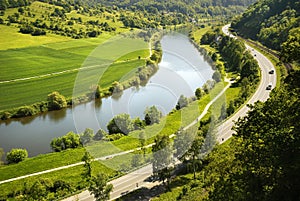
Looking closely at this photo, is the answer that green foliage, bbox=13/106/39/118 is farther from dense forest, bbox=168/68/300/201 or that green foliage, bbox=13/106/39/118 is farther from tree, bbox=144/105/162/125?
dense forest, bbox=168/68/300/201

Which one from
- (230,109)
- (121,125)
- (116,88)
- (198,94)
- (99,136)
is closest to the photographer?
(99,136)

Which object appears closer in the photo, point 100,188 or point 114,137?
point 100,188

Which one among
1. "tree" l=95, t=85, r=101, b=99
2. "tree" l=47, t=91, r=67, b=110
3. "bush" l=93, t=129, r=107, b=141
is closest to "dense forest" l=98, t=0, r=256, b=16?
"tree" l=95, t=85, r=101, b=99

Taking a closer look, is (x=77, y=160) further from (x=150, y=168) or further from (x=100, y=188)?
(x=100, y=188)

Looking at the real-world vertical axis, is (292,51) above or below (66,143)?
above

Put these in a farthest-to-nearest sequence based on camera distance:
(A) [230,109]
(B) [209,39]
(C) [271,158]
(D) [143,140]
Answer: (B) [209,39]
(A) [230,109]
(D) [143,140]
(C) [271,158]

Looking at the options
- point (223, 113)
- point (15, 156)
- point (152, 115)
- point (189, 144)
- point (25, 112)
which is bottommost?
point (25, 112)

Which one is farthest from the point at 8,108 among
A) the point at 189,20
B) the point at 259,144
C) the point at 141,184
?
A: the point at 189,20

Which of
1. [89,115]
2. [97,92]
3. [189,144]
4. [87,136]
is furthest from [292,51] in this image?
[97,92]
